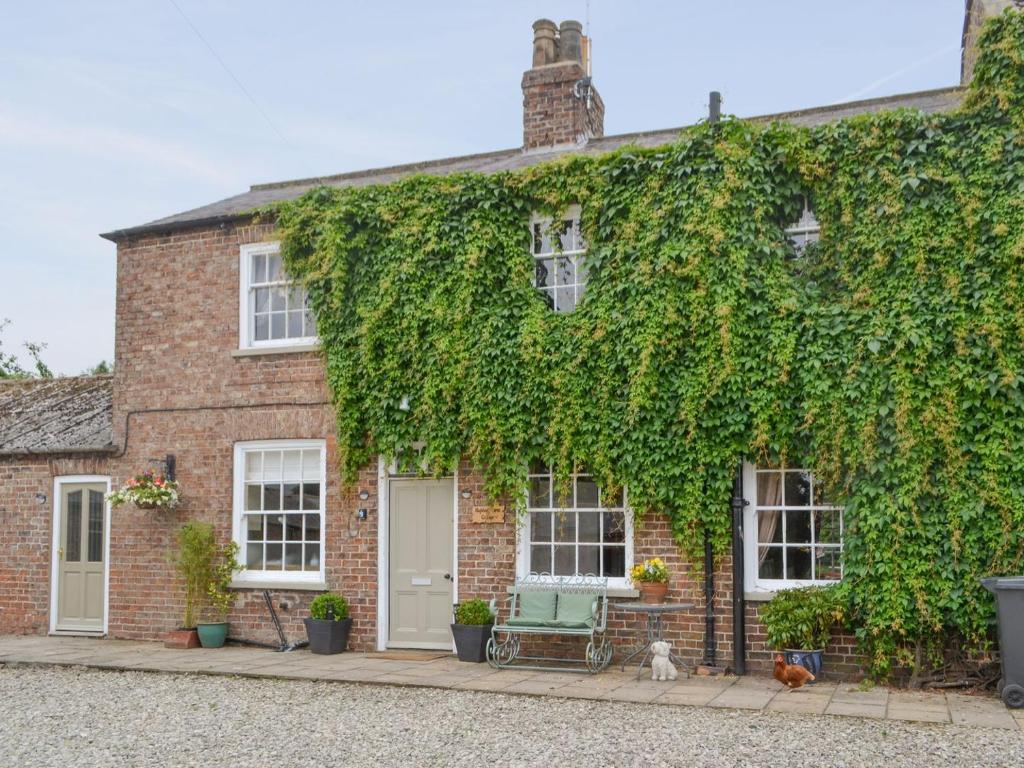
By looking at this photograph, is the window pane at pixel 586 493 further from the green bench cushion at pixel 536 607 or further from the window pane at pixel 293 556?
the window pane at pixel 293 556

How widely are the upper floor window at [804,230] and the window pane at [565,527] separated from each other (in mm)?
3799

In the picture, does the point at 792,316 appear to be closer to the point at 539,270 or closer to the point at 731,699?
the point at 539,270

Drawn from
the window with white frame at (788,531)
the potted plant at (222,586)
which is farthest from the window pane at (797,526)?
the potted plant at (222,586)

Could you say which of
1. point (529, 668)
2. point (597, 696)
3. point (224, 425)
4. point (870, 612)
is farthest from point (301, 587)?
point (870, 612)

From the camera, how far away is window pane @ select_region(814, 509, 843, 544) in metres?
11.1

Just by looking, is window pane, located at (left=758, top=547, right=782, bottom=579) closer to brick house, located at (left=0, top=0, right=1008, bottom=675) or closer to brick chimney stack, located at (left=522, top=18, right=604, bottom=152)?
brick house, located at (left=0, top=0, right=1008, bottom=675)

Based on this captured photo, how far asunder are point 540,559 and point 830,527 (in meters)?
3.21

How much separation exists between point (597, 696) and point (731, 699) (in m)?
1.19

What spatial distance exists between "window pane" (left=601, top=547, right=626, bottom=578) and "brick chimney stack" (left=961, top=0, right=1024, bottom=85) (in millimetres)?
6135

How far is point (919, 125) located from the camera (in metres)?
10.9

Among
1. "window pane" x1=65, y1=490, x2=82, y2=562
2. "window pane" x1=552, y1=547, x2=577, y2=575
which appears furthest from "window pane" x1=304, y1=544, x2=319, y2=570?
"window pane" x1=65, y1=490, x2=82, y2=562

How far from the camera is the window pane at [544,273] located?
A: 497 inches

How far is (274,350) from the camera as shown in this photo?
44.6ft

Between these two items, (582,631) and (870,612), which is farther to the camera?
(582,631)
